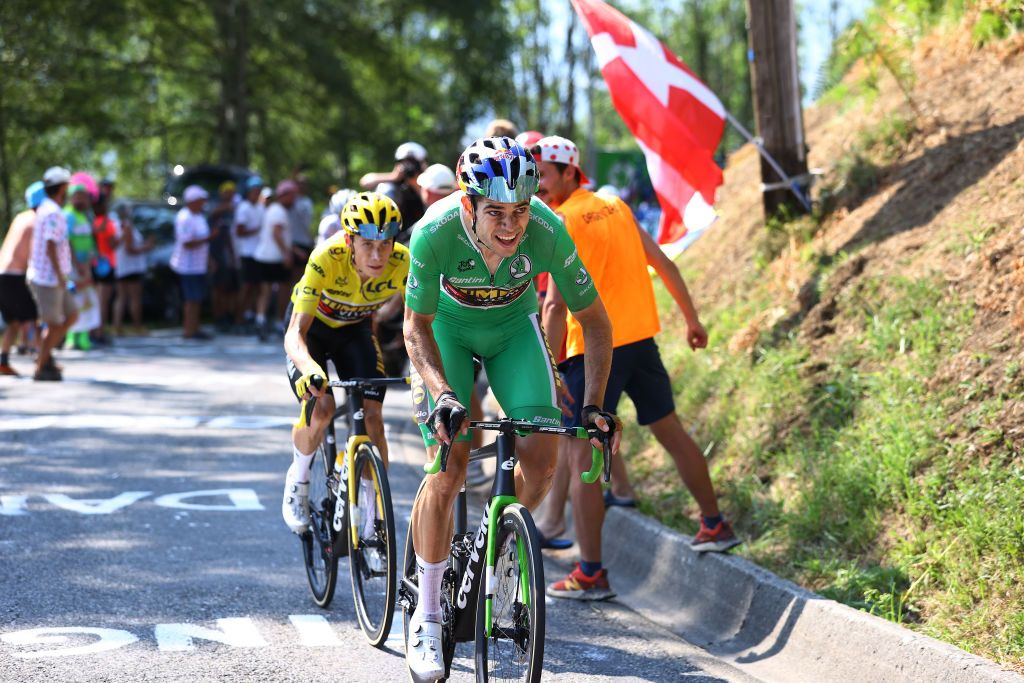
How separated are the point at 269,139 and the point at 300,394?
3113 cm

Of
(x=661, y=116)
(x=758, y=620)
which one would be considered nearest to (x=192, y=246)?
(x=661, y=116)

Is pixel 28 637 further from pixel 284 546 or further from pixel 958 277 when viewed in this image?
pixel 958 277

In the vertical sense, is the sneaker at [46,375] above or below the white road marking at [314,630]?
above

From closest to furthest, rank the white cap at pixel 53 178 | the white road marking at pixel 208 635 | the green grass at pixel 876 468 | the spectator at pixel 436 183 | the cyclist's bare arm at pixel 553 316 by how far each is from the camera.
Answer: the green grass at pixel 876 468 → the white road marking at pixel 208 635 → the cyclist's bare arm at pixel 553 316 → the spectator at pixel 436 183 → the white cap at pixel 53 178

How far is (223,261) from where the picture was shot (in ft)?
63.5

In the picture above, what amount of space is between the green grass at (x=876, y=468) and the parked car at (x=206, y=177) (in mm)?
17258

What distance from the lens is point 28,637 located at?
18.2 ft

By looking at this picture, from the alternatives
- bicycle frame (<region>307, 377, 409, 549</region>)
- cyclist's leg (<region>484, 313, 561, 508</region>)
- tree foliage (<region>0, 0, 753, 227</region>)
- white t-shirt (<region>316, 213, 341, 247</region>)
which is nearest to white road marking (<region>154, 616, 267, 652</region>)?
bicycle frame (<region>307, 377, 409, 549</region>)

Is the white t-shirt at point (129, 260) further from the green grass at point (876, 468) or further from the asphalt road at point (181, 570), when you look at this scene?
the green grass at point (876, 468)

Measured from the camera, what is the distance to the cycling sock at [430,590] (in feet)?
16.1

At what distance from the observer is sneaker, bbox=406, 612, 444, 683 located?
4754mm

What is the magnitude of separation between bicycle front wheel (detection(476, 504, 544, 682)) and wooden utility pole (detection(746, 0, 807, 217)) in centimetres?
595

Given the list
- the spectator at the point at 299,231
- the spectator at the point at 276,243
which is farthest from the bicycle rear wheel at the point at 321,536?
the spectator at the point at 299,231

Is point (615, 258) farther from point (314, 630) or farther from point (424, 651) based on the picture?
point (424, 651)
